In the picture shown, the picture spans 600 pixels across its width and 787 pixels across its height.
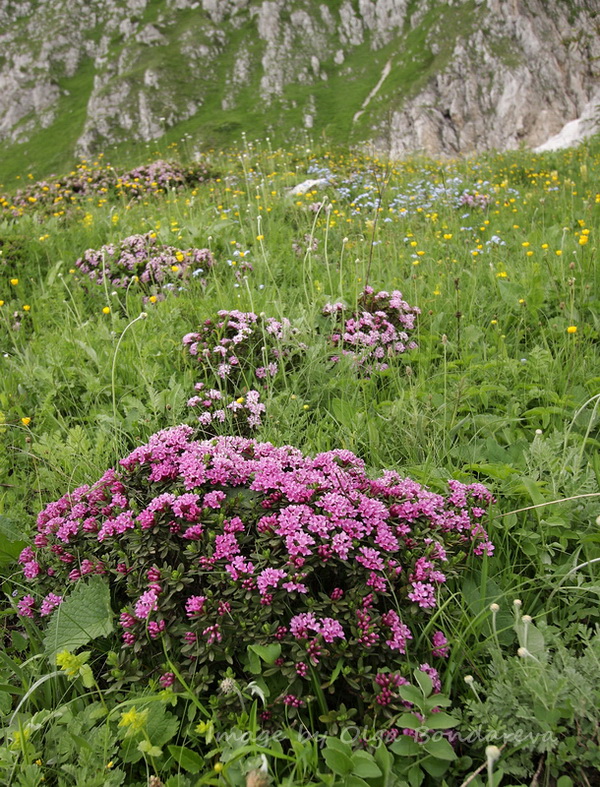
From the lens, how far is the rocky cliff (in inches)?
2781

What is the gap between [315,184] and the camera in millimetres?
8508

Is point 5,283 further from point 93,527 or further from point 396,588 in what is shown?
point 396,588

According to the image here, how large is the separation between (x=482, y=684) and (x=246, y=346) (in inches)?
99.6

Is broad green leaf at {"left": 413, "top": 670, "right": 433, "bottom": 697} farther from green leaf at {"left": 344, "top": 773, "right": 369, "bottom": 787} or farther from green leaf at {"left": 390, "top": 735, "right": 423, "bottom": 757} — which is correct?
green leaf at {"left": 344, "top": 773, "right": 369, "bottom": 787}

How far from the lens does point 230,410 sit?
324 centimetres

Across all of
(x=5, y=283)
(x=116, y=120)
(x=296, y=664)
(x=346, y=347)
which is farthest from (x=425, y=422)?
(x=116, y=120)

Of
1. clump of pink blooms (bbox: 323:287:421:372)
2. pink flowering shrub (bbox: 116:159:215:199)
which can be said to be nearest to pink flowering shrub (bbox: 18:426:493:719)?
clump of pink blooms (bbox: 323:287:421:372)

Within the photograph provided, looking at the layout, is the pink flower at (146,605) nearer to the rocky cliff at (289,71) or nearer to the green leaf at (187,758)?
the green leaf at (187,758)

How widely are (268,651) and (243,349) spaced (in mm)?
2329

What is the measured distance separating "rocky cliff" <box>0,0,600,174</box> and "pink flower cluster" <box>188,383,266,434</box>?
67.8 meters

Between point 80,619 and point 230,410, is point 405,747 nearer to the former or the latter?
point 80,619

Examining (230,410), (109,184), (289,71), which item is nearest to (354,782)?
(230,410)

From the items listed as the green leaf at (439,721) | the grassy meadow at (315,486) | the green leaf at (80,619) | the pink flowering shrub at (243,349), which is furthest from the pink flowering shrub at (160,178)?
the green leaf at (439,721)

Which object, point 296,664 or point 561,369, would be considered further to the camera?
point 561,369
